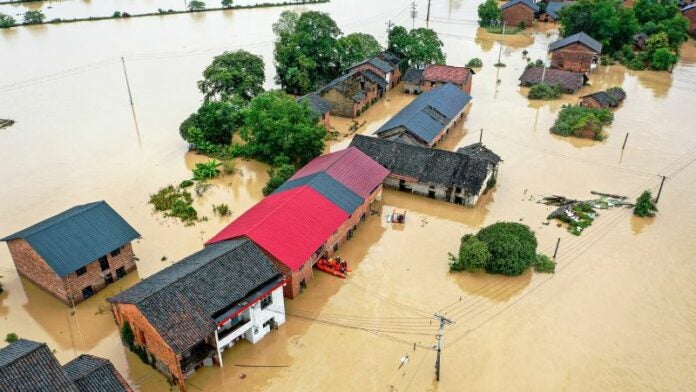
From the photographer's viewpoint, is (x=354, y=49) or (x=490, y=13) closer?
(x=354, y=49)

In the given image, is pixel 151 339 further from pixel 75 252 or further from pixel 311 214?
pixel 311 214

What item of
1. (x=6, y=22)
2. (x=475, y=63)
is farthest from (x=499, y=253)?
(x=6, y=22)

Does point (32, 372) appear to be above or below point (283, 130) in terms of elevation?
below

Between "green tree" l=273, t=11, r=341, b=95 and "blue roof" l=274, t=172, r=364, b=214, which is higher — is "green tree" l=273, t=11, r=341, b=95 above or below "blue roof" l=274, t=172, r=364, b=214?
above

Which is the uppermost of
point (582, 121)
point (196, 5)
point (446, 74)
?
point (196, 5)

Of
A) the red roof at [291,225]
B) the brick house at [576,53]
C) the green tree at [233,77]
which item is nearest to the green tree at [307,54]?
the green tree at [233,77]

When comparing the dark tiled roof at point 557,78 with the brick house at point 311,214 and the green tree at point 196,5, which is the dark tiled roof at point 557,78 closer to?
the brick house at point 311,214

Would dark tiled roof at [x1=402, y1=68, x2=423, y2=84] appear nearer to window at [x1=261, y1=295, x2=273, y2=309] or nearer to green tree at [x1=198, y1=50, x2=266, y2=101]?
green tree at [x1=198, y1=50, x2=266, y2=101]

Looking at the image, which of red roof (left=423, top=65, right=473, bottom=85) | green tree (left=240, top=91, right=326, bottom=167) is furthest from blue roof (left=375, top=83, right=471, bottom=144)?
green tree (left=240, top=91, right=326, bottom=167)
